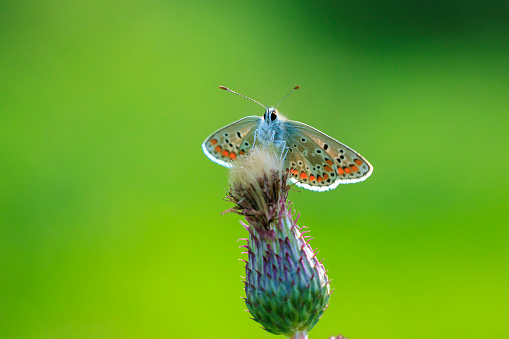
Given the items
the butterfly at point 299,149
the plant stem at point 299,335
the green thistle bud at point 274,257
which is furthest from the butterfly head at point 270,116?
the plant stem at point 299,335

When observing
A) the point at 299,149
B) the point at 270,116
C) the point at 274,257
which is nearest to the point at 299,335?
the point at 274,257

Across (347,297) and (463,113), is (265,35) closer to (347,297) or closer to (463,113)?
(463,113)

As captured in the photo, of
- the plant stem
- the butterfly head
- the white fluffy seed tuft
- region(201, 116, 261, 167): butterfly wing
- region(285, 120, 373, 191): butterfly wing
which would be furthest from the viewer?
region(201, 116, 261, 167): butterfly wing

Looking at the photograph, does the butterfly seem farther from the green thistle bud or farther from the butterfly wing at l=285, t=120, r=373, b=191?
the green thistle bud

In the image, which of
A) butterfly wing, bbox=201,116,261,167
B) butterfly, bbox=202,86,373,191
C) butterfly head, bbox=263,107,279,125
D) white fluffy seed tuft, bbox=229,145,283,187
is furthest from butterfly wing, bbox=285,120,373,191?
white fluffy seed tuft, bbox=229,145,283,187

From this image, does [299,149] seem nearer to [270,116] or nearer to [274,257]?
[270,116]

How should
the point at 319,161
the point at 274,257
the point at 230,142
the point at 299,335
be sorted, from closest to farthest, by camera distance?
the point at 299,335
the point at 274,257
the point at 319,161
the point at 230,142

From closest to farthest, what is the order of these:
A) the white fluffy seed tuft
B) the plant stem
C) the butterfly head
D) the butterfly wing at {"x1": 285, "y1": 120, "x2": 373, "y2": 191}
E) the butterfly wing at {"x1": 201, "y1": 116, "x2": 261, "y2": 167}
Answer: the plant stem → the white fluffy seed tuft → the butterfly wing at {"x1": 285, "y1": 120, "x2": 373, "y2": 191} → the butterfly head → the butterfly wing at {"x1": 201, "y1": 116, "x2": 261, "y2": 167}
